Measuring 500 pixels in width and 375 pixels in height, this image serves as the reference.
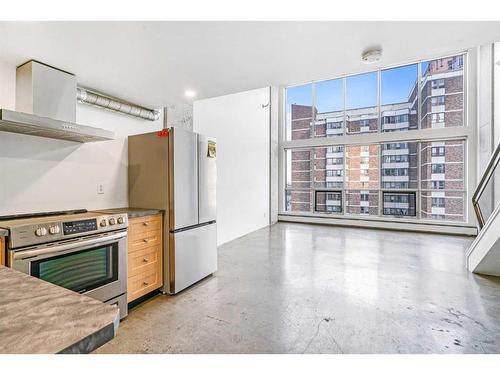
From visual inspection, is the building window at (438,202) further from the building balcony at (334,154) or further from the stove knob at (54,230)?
the stove knob at (54,230)

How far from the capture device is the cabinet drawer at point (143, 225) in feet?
8.73

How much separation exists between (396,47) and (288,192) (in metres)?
6.31

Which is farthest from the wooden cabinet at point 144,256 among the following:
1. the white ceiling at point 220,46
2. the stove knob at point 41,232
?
the white ceiling at point 220,46

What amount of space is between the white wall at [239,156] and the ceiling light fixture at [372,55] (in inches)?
117

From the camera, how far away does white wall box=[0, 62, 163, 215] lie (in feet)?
7.58

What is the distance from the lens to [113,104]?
316 centimetres

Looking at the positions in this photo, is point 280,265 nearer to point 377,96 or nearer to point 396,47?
point 396,47

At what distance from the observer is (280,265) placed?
159 inches

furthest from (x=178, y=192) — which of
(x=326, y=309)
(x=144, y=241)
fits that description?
(x=326, y=309)

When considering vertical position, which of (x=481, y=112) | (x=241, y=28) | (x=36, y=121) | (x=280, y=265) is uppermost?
(x=481, y=112)

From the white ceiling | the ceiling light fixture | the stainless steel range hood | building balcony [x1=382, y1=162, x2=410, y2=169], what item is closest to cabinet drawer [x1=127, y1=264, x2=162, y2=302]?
the stainless steel range hood

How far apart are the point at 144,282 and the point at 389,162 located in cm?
671

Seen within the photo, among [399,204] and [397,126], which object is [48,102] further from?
[399,204]
